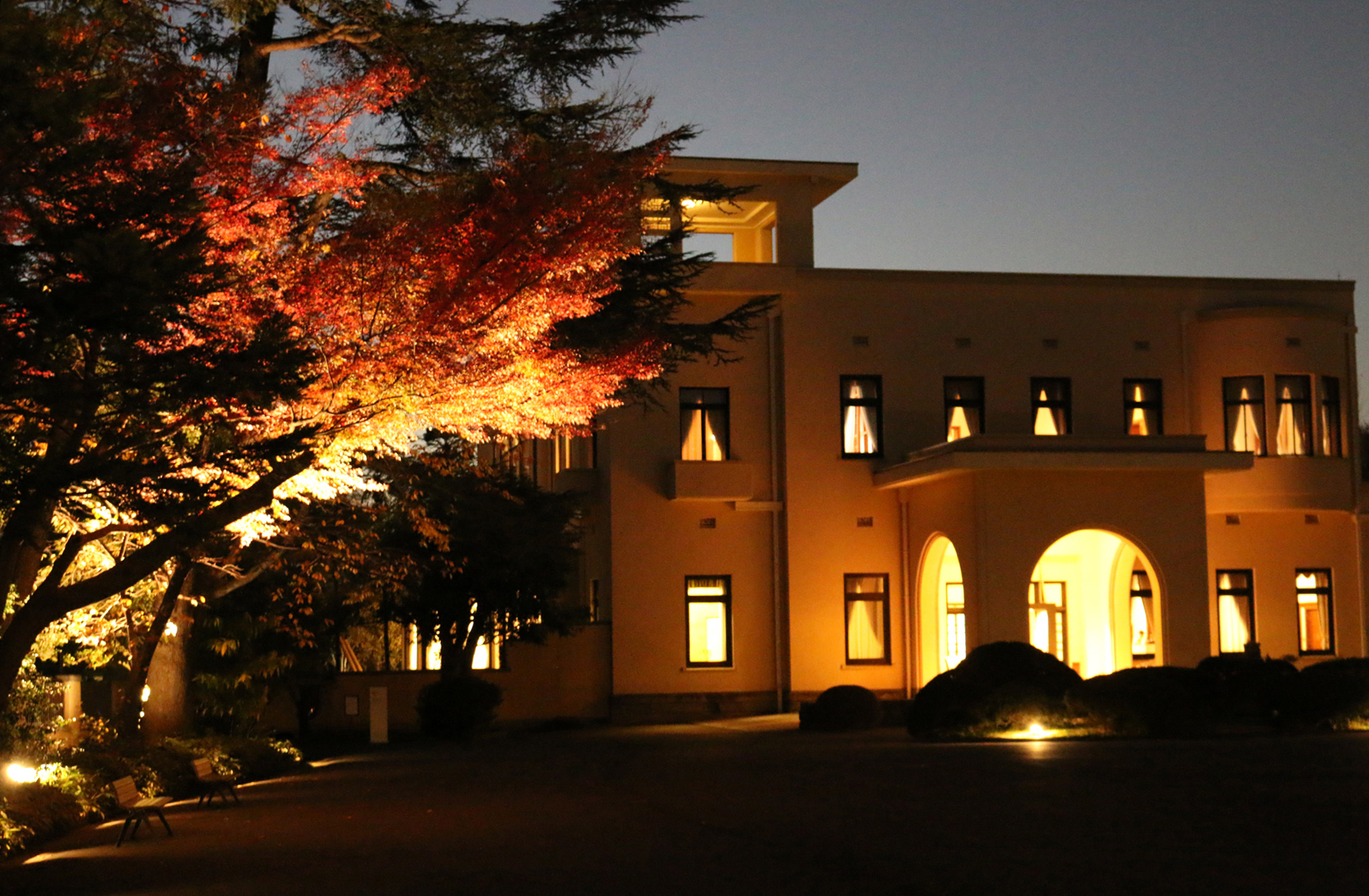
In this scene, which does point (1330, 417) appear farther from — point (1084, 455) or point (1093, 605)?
point (1084, 455)

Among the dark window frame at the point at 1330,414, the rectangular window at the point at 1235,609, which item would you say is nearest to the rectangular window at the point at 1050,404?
the rectangular window at the point at 1235,609

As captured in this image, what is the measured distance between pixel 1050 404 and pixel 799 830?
21.7 metres

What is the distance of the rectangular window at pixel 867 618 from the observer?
103 feet

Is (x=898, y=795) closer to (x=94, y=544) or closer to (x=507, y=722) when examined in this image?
(x=94, y=544)

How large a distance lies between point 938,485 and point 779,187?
7.67 metres

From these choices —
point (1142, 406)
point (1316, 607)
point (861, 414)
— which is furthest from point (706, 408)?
point (1316, 607)

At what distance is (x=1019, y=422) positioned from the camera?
32.1 meters

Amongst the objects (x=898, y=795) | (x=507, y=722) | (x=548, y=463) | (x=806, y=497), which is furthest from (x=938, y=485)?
(x=898, y=795)

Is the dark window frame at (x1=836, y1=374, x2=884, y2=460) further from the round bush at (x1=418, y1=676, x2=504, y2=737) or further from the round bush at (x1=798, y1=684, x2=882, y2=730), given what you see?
Answer: the round bush at (x1=418, y1=676, x2=504, y2=737)

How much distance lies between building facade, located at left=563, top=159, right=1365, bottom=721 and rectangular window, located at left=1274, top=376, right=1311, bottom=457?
45mm

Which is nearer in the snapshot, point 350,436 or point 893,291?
point 350,436

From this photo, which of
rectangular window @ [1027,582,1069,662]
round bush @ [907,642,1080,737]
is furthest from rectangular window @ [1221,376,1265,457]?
round bush @ [907,642,1080,737]

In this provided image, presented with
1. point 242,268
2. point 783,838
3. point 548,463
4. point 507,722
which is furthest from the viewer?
point 548,463

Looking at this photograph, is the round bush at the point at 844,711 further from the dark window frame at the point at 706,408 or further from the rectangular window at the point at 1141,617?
the rectangular window at the point at 1141,617
